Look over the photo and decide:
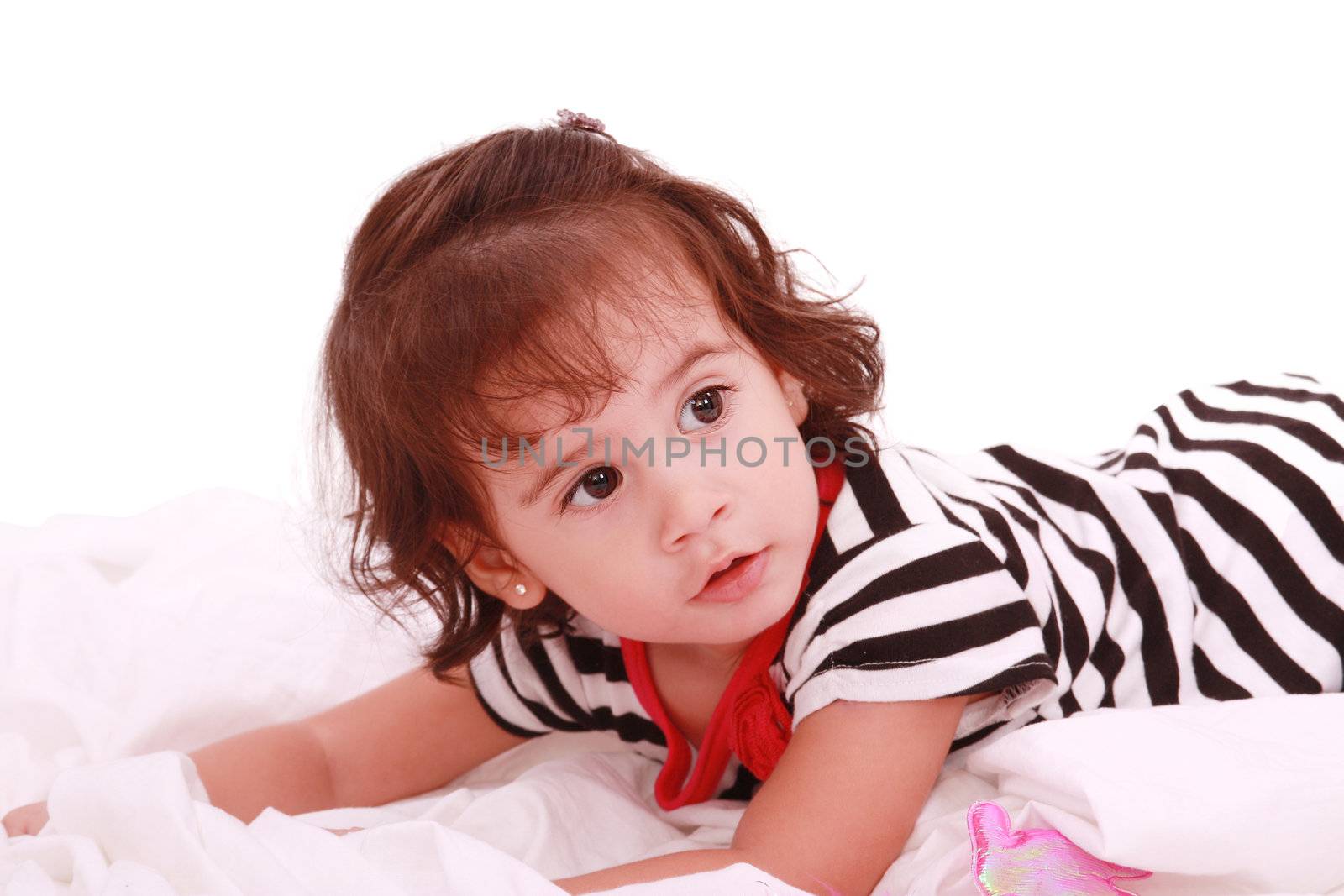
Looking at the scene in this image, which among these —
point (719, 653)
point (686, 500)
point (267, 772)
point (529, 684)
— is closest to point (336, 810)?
point (267, 772)

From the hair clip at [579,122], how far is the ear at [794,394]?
0.26 m

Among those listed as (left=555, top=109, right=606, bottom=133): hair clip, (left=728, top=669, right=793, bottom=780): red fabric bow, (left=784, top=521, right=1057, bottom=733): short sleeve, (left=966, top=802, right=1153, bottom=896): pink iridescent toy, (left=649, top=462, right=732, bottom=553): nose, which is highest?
(left=555, top=109, right=606, bottom=133): hair clip

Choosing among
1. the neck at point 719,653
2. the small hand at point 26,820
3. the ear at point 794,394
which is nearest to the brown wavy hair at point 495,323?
the ear at point 794,394

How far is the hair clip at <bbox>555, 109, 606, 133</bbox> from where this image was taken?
3.71 ft

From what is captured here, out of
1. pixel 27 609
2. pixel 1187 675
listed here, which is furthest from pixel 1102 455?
pixel 27 609

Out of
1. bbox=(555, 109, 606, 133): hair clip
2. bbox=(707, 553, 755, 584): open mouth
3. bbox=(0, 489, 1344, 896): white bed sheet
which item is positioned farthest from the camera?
bbox=(555, 109, 606, 133): hair clip

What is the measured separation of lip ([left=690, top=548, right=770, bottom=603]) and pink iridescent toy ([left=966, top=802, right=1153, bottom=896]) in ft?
A: 0.75

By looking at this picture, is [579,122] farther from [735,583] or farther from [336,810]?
[336,810]

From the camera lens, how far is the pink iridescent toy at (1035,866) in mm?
939

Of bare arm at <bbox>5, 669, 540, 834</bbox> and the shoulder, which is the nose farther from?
bare arm at <bbox>5, 669, 540, 834</bbox>

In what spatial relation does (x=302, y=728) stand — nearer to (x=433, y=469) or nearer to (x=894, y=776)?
(x=433, y=469)

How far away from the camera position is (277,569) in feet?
5.04

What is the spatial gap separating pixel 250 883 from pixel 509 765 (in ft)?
1.49

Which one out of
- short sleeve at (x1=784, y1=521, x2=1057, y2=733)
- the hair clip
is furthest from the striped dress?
the hair clip
